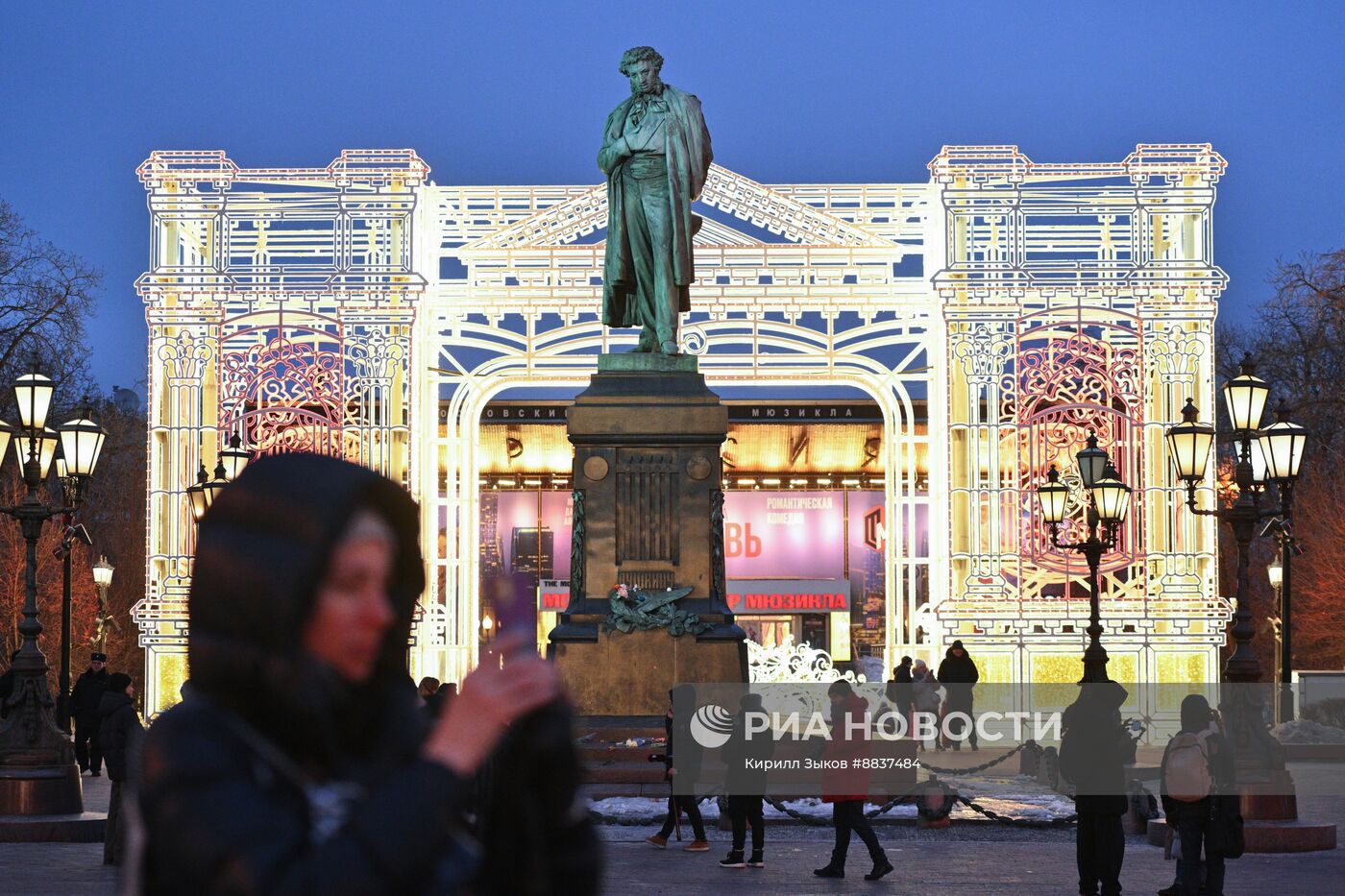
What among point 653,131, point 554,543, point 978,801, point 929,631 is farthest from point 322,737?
point 554,543

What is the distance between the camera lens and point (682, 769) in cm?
1567

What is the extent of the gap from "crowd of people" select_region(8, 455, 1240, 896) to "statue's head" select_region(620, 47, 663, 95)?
1530 centimetres

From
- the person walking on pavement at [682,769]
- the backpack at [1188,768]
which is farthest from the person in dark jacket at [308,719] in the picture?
the person walking on pavement at [682,769]

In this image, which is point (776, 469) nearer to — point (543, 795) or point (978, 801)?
point (978, 801)

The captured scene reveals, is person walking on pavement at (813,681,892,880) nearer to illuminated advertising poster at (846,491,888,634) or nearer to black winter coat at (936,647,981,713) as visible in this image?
black winter coat at (936,647,981,713)

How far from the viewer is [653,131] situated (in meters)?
18.0

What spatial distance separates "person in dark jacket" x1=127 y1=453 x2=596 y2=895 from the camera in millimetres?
2492

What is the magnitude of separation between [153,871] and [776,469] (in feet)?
195

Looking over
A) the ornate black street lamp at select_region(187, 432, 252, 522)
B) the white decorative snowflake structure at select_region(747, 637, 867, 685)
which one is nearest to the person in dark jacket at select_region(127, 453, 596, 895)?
the ornate black street lamp at select_region(187, 432, 252, 522)

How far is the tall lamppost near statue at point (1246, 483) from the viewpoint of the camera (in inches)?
651

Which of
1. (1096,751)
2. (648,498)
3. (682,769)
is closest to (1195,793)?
(1096,751)

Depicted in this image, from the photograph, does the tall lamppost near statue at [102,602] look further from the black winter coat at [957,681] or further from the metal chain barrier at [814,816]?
the metal chain barrier at [814,816]

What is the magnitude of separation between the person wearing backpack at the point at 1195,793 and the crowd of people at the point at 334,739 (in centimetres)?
955

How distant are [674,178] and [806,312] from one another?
21.6 m
